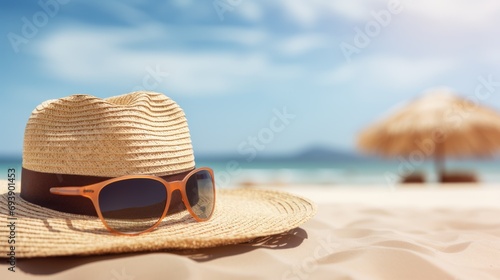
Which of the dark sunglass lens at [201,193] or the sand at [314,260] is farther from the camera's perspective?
the dark sunglass lens at [201,193]

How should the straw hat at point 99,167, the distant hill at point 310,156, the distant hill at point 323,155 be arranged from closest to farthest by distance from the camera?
the straw hat at point 99,167
the distant hill at point 310,156
the distant hill at point 323,155

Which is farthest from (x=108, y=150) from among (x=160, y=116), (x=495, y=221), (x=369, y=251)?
(x=495, y=221)

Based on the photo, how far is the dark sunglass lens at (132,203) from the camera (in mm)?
1562

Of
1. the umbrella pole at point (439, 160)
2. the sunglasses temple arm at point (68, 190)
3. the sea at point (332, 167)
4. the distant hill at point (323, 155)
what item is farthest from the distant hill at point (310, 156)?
the sunglasses temple arm at point (68, 190)

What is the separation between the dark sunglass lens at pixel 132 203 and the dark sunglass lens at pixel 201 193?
134 mm

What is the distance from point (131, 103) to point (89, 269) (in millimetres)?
727

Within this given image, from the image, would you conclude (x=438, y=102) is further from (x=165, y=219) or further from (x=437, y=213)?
(x=165, y=219)

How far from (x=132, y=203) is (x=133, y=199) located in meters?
0.02

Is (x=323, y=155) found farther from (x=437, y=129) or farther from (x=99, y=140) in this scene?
(x=99, y=140)

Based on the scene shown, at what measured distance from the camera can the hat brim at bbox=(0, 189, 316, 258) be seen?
4.52 feet

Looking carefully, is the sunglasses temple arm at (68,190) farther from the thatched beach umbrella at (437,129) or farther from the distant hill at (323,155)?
the distant hill at (323,155)

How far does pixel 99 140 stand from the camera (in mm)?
1626

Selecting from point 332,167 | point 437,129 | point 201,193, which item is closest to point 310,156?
point 332,167

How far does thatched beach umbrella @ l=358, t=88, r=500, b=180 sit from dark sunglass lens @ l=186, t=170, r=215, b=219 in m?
7.60
